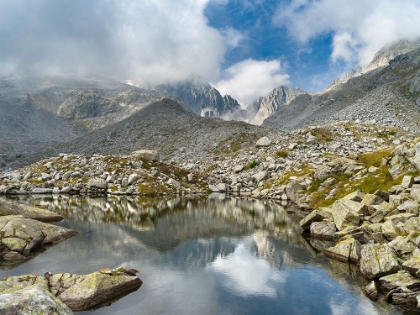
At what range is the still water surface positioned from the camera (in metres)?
23.1

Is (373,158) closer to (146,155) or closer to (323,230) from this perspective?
(323,230)

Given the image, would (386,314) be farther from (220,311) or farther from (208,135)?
(208,135)

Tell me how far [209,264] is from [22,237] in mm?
21768

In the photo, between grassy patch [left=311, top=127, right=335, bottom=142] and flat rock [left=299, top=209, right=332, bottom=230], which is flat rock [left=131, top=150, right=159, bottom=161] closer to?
grassy patch [left=311, top=127, right=335, bottom=142]

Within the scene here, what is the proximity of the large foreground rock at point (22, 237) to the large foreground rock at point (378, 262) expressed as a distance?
35.5 meters

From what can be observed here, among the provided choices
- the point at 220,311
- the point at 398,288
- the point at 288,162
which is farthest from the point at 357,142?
the point at 220,311

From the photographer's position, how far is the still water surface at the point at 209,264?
2309 cm

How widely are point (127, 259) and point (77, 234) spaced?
14101 mm

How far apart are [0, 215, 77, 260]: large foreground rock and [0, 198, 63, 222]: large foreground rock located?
8.81 m

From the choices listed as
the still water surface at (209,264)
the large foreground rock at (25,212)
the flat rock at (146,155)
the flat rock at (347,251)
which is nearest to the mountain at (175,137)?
the flat rock at (146,155)

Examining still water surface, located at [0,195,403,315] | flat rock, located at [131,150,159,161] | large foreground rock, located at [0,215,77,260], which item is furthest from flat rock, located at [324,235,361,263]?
flat rock, located at [131,150,159,161]

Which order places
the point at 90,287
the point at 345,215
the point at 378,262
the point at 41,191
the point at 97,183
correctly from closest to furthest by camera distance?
the point at 90,287
the point at 378,262
the point at 345,215
the point at 41,191
the point at 97,183

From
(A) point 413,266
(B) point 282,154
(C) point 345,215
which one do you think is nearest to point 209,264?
(A) point 413,266

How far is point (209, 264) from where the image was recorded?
107ft
